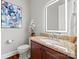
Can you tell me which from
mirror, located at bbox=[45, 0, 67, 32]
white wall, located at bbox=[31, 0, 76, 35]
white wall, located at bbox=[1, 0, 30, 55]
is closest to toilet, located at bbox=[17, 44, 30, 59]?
white wall, located at bbox=[1, 0, 30, 55]

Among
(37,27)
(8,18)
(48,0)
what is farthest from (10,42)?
(48,0)

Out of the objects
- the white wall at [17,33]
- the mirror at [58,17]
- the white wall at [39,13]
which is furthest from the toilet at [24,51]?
the mirror at [58,17]

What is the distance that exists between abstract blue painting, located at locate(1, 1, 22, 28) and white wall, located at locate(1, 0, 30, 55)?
138 mm

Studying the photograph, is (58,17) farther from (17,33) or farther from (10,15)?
(17,33)

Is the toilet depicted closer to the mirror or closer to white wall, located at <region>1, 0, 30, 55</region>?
white wall, located at <region>1, 0, 30, 55</region>

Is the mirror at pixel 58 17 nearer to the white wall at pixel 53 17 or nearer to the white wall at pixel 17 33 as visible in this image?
the white wall at pixel 53 17

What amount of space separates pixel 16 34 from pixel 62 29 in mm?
1910

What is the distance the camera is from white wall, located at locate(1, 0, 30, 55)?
3.38m

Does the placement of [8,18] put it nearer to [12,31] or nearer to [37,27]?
[12,31]

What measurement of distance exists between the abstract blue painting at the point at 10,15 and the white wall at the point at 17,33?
138 millimetres

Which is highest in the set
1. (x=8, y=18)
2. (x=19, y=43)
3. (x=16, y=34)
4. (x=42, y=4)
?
(x=42, y=4)

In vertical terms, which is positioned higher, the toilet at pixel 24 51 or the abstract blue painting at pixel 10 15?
the abstract blue painting at pixel 10 15

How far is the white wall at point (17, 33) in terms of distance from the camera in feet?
11.1

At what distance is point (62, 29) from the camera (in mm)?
2432
